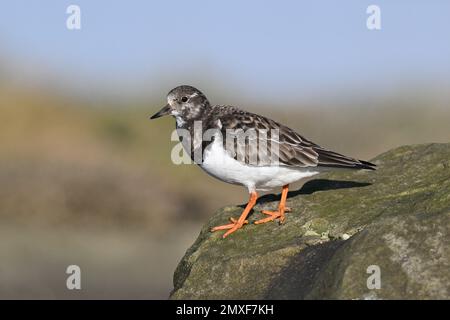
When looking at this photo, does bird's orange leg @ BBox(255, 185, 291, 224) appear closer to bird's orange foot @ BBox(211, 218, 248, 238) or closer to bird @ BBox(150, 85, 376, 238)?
bird @ BBox(150, 85, 376, 238)

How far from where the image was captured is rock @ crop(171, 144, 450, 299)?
812 centimetres

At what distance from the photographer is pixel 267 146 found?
39.7ft

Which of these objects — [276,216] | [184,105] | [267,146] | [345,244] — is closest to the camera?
[345,244]

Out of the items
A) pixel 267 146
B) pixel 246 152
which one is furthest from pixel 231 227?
pixel 267 146

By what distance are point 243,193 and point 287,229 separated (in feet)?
59.3

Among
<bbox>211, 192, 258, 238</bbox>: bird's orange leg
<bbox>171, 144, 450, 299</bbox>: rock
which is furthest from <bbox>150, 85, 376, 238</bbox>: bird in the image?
<bbox>171, 144, 450, 299</bbox>: rock

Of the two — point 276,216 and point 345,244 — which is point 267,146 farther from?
point 345,244

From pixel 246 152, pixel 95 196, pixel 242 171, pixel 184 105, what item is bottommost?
pixel 95 196

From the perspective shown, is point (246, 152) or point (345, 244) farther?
point (246, 152)

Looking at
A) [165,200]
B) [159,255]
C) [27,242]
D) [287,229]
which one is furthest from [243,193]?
[287,229]

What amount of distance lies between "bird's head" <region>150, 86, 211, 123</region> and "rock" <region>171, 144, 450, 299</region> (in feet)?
5.91

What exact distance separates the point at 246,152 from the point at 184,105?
1.66 meters

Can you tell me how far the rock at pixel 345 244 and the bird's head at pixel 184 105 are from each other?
5.91 feet

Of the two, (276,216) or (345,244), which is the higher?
(276,216)
